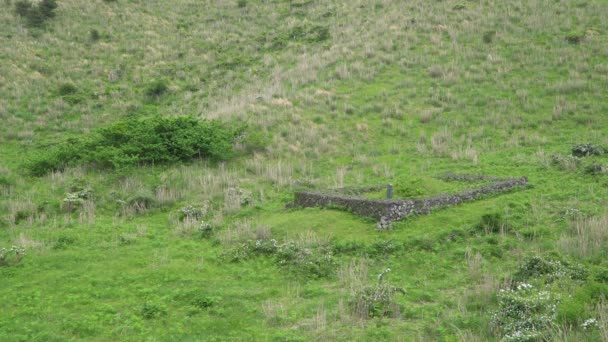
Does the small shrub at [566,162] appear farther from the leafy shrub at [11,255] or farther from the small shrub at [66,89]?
the small shrub at [66,89]

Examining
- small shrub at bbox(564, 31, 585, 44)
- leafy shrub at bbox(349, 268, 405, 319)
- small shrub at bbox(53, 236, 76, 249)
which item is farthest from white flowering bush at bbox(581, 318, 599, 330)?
small shrub at bbox(564, 31, 585, 44)

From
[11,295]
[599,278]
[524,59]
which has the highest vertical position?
[524,59]

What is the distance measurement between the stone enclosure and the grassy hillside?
0.29 m

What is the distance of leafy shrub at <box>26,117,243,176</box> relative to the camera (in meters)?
19.1

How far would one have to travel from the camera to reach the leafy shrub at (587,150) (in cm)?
1789

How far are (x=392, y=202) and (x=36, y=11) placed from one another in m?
37.1

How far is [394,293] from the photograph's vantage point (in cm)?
951

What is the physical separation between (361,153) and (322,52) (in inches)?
560

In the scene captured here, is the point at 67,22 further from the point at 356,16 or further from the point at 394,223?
the point at 394,223

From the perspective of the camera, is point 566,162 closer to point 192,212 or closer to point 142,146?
point 192,212

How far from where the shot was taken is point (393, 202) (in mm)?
12914

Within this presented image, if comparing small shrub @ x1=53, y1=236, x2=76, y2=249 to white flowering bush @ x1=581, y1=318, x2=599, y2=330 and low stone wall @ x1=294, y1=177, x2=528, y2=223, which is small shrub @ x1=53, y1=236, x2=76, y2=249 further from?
white flowering bush @ x1=581, y1=318, x2=599, y2=330

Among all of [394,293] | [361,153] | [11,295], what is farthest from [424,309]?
[361,153]

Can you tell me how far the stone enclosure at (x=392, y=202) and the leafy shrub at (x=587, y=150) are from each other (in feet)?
12.4
